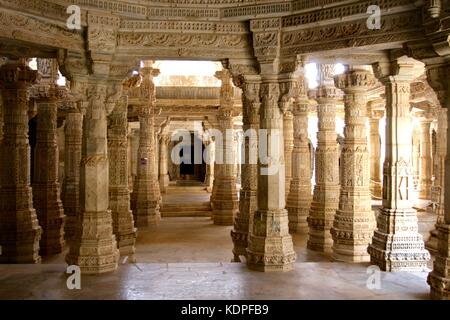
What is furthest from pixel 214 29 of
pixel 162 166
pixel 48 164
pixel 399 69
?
pixel 162 166

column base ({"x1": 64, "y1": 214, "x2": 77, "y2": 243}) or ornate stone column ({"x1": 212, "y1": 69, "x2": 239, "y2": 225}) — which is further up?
ornate stone column ({"x1": 212, "y1": 69, "x2": 239, "y2": 225})

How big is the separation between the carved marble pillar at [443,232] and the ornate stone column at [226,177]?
868cm

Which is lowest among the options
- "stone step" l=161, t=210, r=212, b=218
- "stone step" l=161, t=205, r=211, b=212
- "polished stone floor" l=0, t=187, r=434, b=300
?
"stone step" l=161, t=210, r=212, b=218

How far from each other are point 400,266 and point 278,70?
3.57m

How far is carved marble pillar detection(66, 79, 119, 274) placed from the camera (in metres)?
6.34

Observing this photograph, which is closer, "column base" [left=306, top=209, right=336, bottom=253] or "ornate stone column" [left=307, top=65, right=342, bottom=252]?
"column base" [left=306, top=209, right=336, bottom=253]

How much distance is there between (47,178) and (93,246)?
503 cm

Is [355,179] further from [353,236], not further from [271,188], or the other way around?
[271,188]

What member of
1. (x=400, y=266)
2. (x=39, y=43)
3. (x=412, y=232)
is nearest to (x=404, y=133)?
(x=412, y=232)

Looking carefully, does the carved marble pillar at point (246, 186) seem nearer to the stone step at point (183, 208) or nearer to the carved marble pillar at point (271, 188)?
the carved marble pillar at point (271, 188)

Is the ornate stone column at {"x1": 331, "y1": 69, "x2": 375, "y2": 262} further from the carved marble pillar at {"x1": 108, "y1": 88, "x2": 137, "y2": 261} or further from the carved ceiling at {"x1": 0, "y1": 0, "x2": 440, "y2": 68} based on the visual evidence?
the carved marble pillar at {"x1": 108, "y1": 88, "x2": 137, "y2": 261}

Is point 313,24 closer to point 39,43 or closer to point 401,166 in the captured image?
point 401,166

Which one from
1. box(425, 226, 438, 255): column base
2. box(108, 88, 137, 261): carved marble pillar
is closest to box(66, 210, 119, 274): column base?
box(108, 88, 137, 261): carved marble pillar
